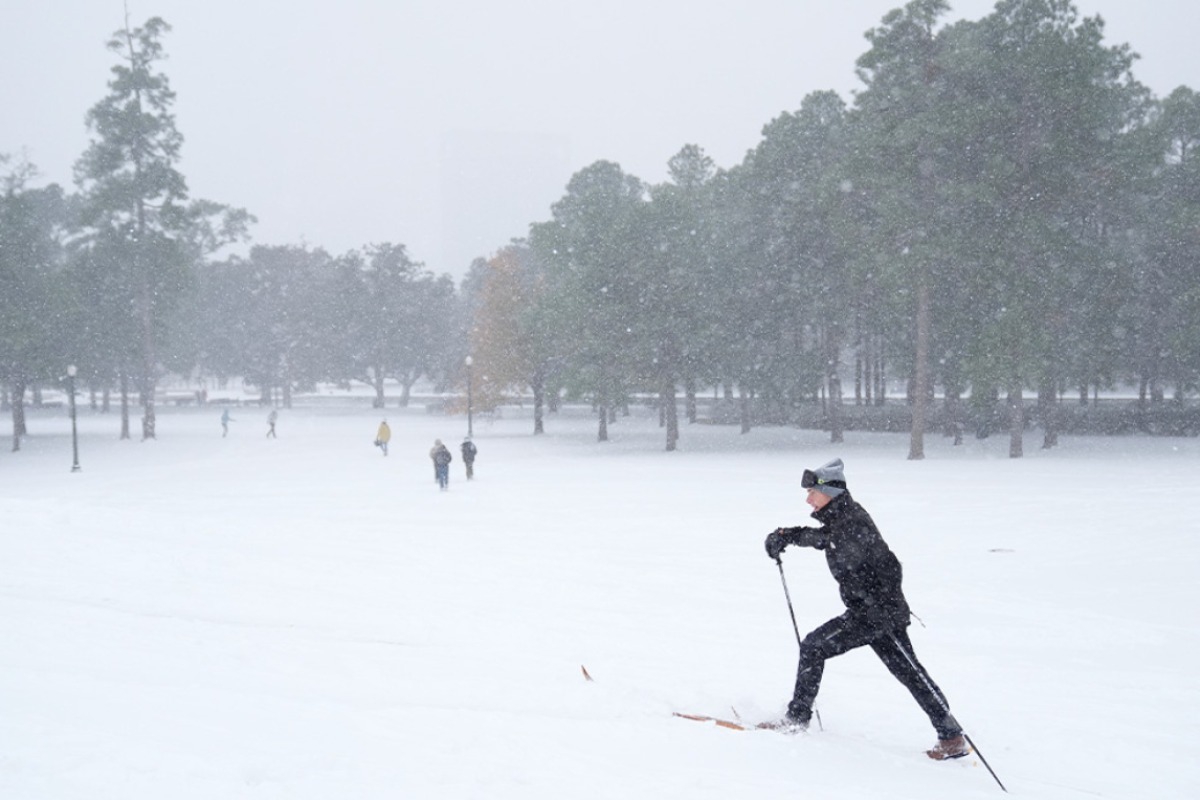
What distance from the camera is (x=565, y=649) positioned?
328 inches

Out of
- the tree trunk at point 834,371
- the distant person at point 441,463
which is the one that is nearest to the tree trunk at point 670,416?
the tree trunk at point 834,371

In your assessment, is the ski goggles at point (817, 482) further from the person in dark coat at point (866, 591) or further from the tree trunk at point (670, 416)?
the tree trunk at point (670, 416)

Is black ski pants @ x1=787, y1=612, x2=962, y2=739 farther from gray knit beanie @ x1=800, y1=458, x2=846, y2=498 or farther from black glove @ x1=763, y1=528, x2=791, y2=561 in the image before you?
gray knit beanie @ x1=800, y1=458, x2=846, y2=498

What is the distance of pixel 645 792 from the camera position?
14.6 feet

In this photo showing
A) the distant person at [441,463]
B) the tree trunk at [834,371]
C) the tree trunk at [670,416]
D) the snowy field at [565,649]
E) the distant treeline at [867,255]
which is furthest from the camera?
the tree trunk at [834,371]

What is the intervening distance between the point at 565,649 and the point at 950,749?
12.2 ft

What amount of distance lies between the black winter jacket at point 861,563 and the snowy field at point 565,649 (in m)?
0.90

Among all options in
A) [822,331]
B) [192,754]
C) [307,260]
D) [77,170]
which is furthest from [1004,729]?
[307,260]

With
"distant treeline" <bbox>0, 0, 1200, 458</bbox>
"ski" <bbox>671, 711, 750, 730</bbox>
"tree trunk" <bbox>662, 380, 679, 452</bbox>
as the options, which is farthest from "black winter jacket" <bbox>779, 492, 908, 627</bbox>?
"tree trunk" <bbox>662, 380, 679, 452</bbox>

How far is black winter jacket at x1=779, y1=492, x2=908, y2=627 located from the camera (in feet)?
17.9

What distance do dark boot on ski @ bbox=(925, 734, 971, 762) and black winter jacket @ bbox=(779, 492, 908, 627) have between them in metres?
0.79

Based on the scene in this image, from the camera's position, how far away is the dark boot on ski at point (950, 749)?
219 inches

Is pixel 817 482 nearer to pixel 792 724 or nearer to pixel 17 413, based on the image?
pixel 792 724

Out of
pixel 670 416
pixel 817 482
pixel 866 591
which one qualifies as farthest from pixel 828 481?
pixel 670 416
